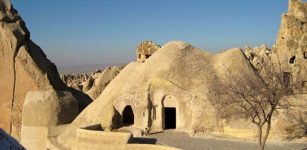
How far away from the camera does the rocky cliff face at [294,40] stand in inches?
1304

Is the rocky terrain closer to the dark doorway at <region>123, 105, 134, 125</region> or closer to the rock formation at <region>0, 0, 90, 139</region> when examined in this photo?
the dark doorway at <region>123, 105, 134, 125</region>

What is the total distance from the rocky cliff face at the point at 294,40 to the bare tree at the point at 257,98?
48.6 feet

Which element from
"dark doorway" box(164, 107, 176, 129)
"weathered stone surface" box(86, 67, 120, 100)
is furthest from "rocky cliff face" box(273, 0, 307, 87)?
"weathered stone surface" box(86, 67, 120, 100)

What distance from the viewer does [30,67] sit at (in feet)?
92.6

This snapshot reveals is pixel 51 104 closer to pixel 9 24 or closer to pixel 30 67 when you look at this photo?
pixel 30 67

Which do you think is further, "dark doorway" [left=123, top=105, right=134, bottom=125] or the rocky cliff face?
the rocky cliff face

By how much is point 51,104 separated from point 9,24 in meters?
10.3

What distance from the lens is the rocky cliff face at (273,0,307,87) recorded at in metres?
33.1

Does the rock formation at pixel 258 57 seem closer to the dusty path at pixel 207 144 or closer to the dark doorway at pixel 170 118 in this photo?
the dark doorway at pixel 170 118

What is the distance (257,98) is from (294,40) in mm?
18628

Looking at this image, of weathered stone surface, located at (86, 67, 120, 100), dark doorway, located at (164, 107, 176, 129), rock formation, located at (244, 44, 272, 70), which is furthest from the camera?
weathered stone surface, located at (86, 67, 120, 100)

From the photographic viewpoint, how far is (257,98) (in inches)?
655

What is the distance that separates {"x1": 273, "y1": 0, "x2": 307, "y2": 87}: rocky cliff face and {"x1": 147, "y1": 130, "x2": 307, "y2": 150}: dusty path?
15.3 m

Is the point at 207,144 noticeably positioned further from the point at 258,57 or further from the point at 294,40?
the point at 258,57
